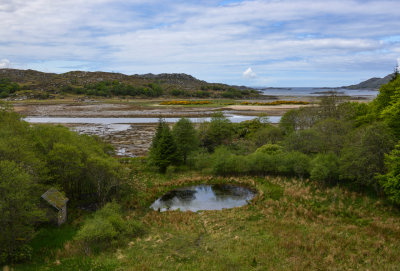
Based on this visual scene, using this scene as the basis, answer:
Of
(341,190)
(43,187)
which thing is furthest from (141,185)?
(341,190)

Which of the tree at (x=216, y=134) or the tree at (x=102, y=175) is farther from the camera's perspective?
the tree at (x=216, y=134)

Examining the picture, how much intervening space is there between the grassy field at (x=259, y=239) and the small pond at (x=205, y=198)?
6.01 ft

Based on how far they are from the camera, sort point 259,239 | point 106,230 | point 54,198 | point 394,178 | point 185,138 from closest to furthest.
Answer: point 106,230
point 259,239
point 54,198
point 394,178
point 185,138

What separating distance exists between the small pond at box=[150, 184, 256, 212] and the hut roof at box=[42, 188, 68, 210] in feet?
28.1

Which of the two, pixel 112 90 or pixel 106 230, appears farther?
pixel 112 90

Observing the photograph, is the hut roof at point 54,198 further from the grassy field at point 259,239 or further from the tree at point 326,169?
the tree at point 326,169

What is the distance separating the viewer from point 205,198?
98.7ft

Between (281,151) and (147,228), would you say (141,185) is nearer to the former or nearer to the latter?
(147,228)

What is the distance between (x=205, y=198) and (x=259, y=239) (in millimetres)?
11228

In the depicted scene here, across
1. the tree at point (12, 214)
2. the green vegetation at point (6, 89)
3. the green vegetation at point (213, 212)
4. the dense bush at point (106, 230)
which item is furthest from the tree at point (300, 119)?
the green vegetation at point (6, 89)

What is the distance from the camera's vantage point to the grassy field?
16234 millimetres

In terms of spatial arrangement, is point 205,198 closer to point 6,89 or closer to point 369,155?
point 369,155

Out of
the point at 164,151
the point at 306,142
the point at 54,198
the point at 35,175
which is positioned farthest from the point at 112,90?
the point at 54,198

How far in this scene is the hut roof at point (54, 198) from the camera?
69.3ft
